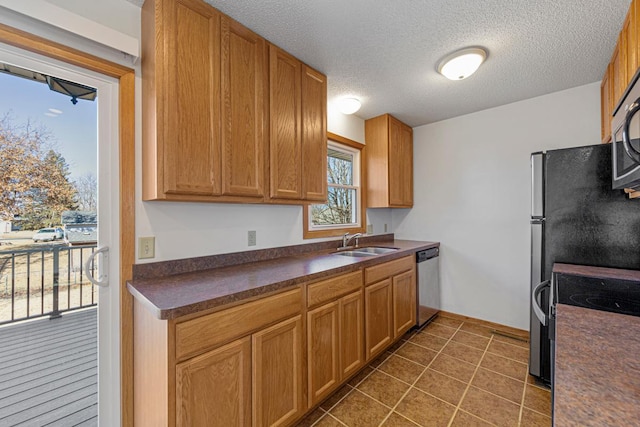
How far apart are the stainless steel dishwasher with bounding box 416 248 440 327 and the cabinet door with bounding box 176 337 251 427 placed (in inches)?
83.4

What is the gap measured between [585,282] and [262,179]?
6.50 feet

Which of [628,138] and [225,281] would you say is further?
[225,281]

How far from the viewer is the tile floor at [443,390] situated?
5.55 feet

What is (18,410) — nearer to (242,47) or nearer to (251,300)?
(251,300)

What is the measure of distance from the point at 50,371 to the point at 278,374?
116 cm

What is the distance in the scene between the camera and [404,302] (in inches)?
105

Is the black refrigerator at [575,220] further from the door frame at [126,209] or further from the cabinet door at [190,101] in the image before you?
the door frame at [126,209]

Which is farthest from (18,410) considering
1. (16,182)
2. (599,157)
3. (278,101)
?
(599,157)

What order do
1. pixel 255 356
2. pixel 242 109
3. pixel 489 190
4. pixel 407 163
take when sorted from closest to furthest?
pixel 255 356 < pixel 242 109 < pixel 489 190 < pixel 407 163

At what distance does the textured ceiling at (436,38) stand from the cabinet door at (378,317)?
1811mm

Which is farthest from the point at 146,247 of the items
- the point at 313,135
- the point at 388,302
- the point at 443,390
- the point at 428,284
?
the point at 428,284

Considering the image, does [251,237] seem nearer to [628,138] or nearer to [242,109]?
[242,109]

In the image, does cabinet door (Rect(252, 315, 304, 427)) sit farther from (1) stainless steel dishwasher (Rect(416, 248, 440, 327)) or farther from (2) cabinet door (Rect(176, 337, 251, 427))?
(1) stainless steel dishwasher (Rect(416, 248, 440, 327))

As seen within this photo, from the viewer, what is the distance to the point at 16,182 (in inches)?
49.8
